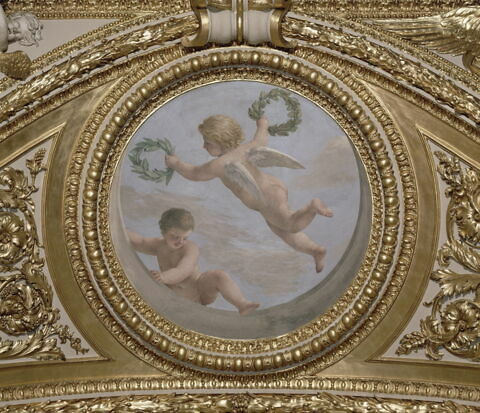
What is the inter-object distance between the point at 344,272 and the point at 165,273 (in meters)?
1.48

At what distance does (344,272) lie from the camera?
7289mm

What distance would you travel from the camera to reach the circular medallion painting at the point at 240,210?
6977 mm

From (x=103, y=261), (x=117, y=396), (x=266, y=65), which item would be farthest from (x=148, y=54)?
(x=117, y=396)

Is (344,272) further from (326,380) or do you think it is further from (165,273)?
(165,273)

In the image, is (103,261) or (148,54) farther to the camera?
(103,261)

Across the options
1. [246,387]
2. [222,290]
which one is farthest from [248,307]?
[246,387]

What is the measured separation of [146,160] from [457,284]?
2704mm

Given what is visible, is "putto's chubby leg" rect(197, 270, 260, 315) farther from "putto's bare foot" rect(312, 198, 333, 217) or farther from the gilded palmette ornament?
the gilded palmette ornament

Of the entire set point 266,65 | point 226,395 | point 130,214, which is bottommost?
point 226,395

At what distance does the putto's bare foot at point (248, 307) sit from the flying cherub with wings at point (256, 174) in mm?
595

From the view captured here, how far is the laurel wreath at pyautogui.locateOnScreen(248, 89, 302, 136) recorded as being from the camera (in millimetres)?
6902

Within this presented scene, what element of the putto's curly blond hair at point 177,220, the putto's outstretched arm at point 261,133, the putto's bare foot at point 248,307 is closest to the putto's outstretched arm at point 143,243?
the putto's curly blond hair at point 177,220

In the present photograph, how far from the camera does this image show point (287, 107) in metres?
6.94

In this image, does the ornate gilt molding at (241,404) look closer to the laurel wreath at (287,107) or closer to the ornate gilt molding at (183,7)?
the laurel wreath at (287,107)
